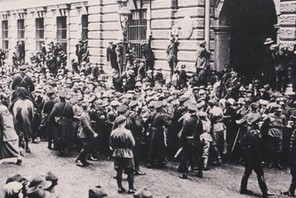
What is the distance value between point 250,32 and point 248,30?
103 millimetres

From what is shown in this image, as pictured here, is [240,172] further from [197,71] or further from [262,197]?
[197,71]

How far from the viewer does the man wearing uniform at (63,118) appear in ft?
41.8

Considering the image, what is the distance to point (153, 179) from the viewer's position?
10.8m

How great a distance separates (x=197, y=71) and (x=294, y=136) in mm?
8225

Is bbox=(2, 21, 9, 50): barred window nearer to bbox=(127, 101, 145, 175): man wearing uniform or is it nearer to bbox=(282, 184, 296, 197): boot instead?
bbox=(127, 101, 145, 175): man wearing uniform

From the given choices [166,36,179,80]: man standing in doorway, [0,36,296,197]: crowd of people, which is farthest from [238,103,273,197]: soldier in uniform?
[166,36,179,80]: man standing in doorway

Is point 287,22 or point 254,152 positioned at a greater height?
point 287,22

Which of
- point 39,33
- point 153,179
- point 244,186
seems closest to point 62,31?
point 39,33

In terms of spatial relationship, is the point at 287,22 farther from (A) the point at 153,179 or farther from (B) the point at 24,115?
(B) the point at 24,115

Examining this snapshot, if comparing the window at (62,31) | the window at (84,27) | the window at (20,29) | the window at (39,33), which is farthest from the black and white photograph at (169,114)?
the window at (20,29)

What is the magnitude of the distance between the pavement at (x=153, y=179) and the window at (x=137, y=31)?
9.92 metres

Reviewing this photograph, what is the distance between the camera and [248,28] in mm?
18859

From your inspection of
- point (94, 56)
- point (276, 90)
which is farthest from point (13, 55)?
point (276, 90)

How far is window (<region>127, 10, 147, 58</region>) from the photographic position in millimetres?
21531
